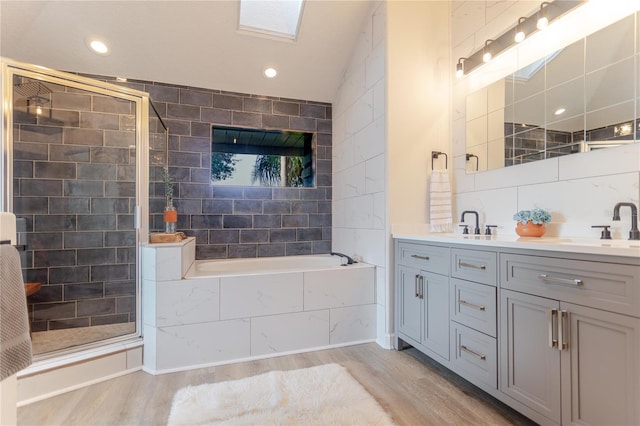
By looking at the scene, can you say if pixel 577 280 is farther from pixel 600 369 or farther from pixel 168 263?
pixel 168 263

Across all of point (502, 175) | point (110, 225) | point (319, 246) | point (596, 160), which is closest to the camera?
point (596, 160)

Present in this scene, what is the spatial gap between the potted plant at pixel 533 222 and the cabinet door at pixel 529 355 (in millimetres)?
549

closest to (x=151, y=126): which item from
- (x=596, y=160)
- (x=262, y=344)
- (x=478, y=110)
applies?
(x=262, y=344)

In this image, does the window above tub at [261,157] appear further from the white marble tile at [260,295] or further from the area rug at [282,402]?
the area rug at [282,402]

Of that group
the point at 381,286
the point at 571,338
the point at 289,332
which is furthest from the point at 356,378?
the point at 571,338

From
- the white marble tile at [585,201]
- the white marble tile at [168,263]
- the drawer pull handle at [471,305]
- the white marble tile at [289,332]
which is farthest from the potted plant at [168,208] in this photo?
the white marble tile at [585,201]

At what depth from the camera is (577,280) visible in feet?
4.18

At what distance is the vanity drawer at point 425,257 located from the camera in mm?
2023

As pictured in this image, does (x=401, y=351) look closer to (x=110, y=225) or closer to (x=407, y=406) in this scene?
(x=407, y=406)

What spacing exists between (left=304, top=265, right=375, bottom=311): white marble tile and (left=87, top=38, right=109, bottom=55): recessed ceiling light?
2750 mm

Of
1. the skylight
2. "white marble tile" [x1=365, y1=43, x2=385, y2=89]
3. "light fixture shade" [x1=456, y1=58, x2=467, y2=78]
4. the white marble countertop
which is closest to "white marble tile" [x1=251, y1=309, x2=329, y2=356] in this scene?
the white marble countertop

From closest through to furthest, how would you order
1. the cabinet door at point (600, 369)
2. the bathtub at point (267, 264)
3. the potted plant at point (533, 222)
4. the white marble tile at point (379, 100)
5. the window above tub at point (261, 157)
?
the cabinet door at point (600, 369) < the potted plant at point (533, 222) < the white marble tile at point (379, 100) < the bathtub at point (267, 264) < the window above tub at point (261, 157)

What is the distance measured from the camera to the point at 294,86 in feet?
11.4

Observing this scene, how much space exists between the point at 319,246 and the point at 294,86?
1.88 metres
